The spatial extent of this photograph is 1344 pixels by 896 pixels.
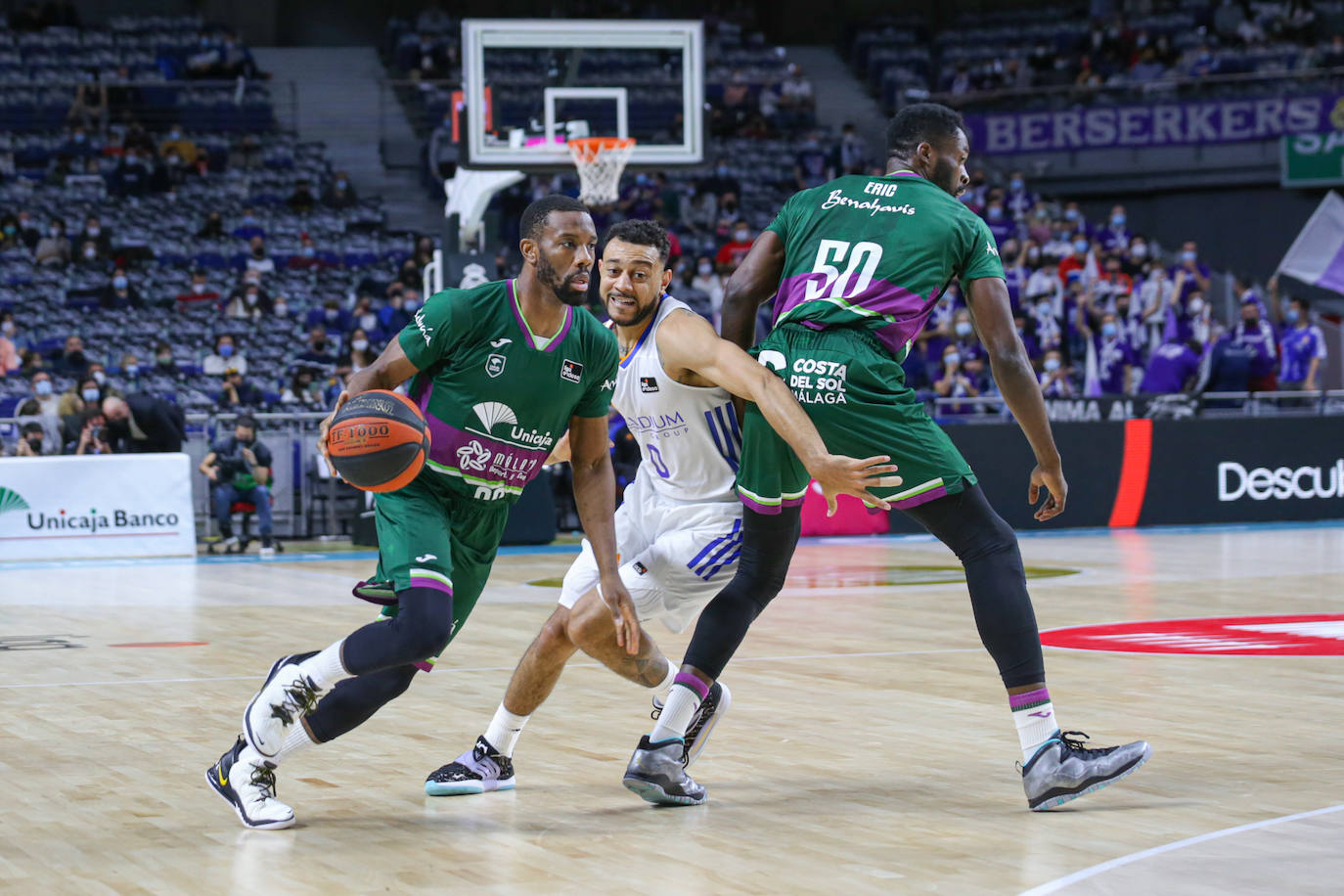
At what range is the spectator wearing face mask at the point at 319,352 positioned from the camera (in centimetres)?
2253

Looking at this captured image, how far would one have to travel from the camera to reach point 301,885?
453cm

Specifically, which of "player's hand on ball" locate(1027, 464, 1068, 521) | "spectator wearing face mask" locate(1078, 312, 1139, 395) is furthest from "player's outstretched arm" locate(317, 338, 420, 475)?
"spectator wearing face mask" locate(1078, 312, 1139, 395)

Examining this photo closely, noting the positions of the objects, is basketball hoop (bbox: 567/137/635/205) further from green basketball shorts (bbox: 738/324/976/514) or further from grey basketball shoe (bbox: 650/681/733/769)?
green basketball shorts (bbox: 738/324/976/514)

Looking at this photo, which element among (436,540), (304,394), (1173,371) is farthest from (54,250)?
A: (436,540)

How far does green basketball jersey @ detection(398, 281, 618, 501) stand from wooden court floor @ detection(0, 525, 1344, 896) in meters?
1.15

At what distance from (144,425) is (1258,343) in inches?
553

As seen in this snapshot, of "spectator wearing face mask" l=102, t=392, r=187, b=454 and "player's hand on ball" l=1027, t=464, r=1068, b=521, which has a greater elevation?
"player's hand on ball" l=1027, t=464, r=1068, b=521

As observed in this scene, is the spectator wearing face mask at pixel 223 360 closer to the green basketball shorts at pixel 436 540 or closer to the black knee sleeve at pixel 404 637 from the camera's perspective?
the green basketball shorts at pixel 436 540

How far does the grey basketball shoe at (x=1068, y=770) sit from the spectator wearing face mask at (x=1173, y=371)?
17.0 m

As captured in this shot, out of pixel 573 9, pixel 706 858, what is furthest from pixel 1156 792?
→ pixel 573 9

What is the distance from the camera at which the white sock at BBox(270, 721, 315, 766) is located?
5.40 m

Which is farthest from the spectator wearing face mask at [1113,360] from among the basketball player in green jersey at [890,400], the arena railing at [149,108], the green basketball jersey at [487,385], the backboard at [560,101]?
the green basketball jersey at [487,385]

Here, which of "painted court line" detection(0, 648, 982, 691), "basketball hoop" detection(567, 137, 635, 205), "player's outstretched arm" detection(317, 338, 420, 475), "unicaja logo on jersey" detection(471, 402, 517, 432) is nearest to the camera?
"player's outstretched arm" detection(317, 338, 420, 475)

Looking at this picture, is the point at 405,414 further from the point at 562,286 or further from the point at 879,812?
the point at 879,812
